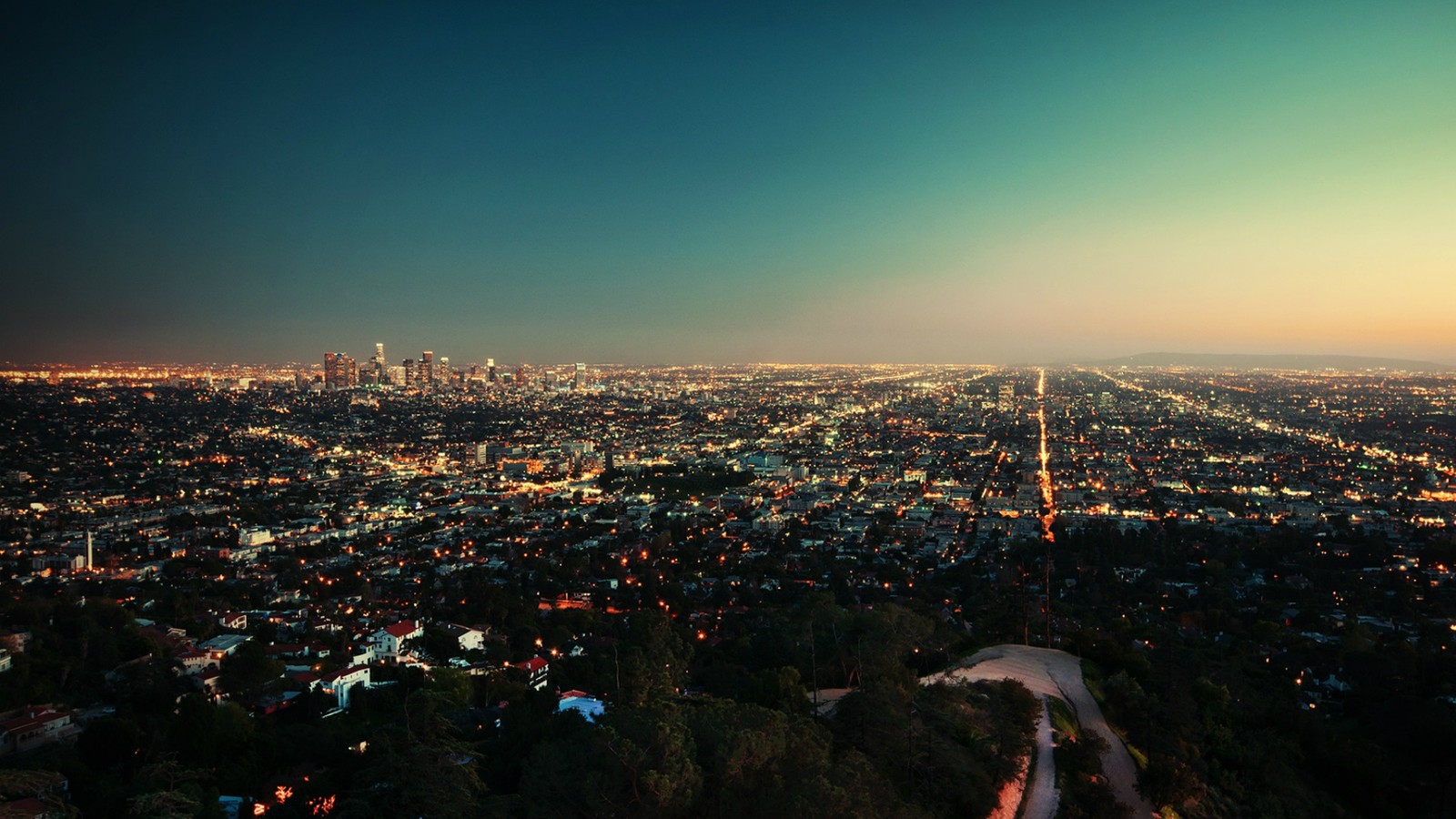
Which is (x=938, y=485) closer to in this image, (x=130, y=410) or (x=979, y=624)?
(x=979, y=624)

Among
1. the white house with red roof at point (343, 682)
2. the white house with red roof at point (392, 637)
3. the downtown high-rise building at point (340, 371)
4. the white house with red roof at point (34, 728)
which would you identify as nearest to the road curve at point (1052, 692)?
the white house with red roof at point (343, 682)

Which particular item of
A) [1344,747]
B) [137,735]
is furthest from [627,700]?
[1344,747]

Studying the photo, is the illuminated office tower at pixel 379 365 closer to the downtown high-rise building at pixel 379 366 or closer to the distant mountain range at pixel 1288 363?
the downtown high-rise building at pixel 379 366

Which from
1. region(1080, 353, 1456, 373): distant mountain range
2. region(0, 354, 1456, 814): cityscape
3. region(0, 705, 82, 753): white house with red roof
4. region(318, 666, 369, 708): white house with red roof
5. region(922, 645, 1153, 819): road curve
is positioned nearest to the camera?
region(922, 645, 1153, 819): road curve

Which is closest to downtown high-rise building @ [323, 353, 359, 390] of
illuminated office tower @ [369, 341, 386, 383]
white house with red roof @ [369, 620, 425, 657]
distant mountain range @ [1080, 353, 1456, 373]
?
illuminated office tower @ [369, 341, 386, 383]

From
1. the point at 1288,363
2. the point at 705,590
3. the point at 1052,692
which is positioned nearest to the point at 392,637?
the point at 705,590

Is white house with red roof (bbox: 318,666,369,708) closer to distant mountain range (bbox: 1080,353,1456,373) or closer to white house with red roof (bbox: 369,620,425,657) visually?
white house with red roof (bbox: 369,620,425,657)
